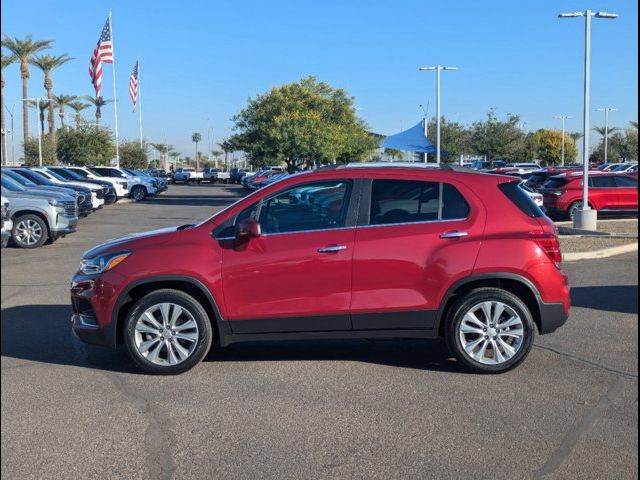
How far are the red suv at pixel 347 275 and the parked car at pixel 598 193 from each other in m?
15.9

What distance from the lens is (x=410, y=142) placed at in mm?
32656

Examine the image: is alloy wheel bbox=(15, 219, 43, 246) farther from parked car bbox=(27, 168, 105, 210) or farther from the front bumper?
parked car bbox=(27, 168, 105, 210)

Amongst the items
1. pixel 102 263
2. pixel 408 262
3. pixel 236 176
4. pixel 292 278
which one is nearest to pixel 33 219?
pixel 102 263

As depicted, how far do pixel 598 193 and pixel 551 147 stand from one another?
60.7 metres

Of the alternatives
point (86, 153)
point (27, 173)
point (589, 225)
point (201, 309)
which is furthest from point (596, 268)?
point (86, 153)

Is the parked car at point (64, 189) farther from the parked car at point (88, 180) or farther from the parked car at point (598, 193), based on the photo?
the parked car at point (598, 193)

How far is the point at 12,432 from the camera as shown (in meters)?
4.78

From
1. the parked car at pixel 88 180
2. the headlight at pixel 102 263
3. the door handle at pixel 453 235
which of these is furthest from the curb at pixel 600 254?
the parked car at pixel 88 180

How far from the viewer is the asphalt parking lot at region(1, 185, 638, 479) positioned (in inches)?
171

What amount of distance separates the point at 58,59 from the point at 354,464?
165ft

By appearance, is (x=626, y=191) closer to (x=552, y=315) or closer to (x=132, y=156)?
(x=552, y=315)

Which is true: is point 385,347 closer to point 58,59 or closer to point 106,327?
point 106,327

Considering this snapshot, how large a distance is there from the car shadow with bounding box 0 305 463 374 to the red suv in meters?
0.48

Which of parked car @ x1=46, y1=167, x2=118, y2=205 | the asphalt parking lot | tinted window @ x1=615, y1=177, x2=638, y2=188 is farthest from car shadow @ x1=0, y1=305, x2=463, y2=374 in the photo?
parked car @ x1=46, y1=167, x2=118, y2=205
